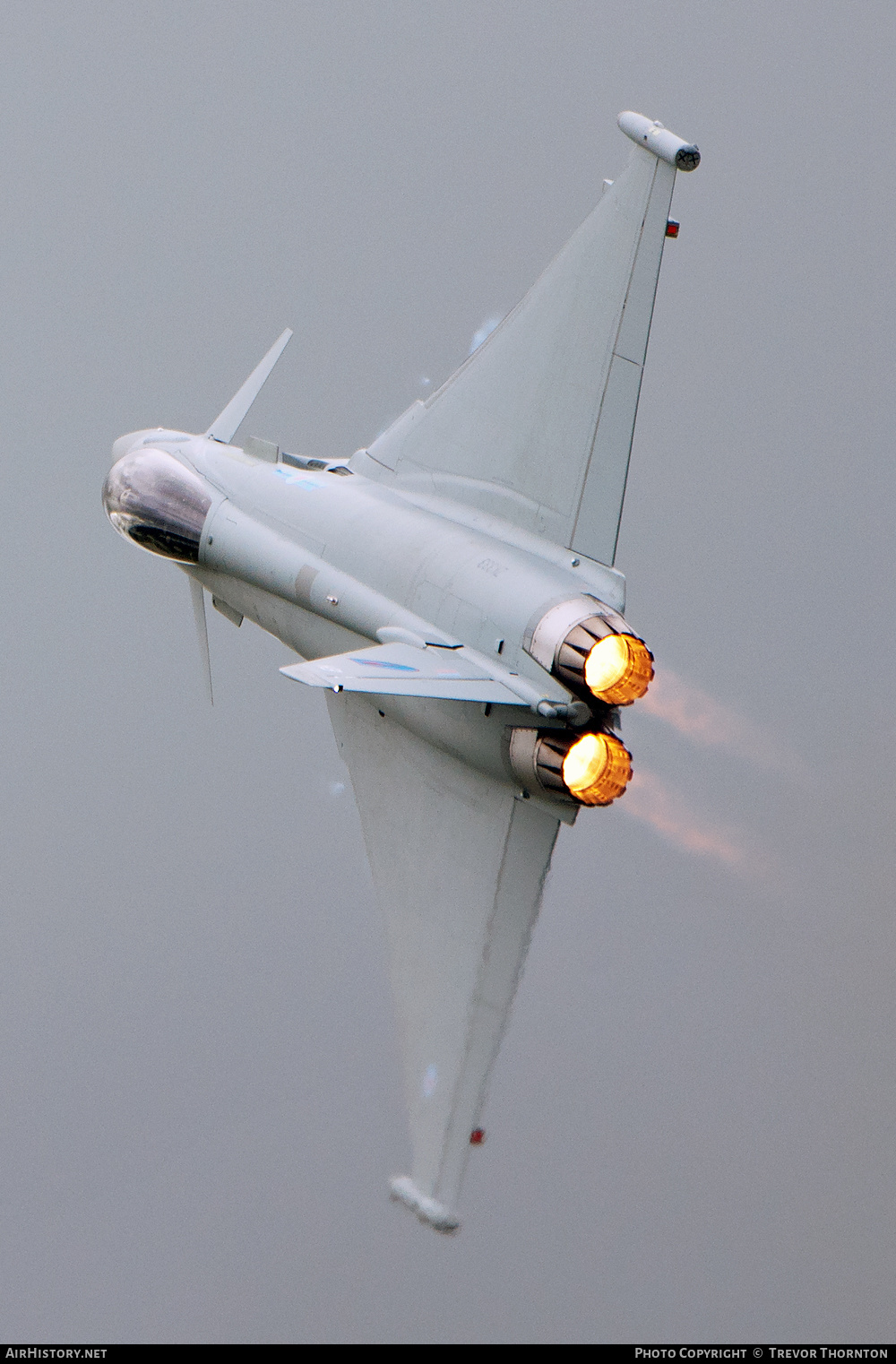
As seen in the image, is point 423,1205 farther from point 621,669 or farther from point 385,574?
point 385,574

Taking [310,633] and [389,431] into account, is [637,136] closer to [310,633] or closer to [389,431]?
[389,431]

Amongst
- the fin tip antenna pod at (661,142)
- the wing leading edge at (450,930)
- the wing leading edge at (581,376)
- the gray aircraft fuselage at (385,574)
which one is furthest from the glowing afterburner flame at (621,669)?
the fin tip antenna pod at (661,142)

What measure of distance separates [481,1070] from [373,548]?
415 centimetres

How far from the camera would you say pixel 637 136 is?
45.0 feet

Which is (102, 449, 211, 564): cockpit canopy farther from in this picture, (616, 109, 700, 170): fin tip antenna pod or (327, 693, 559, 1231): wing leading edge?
(616, 109, 700, 170): fin tip antenna pod

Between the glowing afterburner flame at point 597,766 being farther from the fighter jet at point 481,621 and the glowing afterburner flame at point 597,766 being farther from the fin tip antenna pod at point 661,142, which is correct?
the fin tip antenna pod at point 661,142

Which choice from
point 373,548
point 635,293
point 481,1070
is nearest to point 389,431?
point 373,548

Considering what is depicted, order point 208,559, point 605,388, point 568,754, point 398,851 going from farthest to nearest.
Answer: point 208,559
point 398,851
point 605,388
point 568,754

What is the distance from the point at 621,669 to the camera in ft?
42.1

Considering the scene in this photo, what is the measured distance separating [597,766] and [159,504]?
5.28 meters

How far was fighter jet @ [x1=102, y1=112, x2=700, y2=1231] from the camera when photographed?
42.9 feet

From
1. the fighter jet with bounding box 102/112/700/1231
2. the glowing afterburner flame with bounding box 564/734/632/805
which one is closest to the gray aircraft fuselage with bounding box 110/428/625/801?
the fighter jet with bounding box 102/112/700/1231

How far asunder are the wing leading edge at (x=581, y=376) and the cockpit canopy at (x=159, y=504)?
2.72 metres

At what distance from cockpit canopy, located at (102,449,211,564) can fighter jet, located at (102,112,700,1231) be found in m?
0.73
